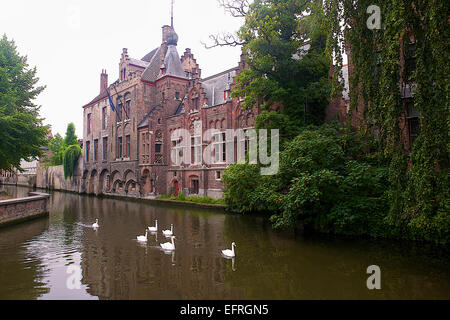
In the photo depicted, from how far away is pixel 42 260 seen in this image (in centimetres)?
882

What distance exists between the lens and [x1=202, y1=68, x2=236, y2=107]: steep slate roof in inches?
1040

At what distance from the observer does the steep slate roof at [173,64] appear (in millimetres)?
→ 31219

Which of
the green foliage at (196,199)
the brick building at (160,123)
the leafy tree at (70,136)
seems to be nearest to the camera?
the green foliage at (196,199)

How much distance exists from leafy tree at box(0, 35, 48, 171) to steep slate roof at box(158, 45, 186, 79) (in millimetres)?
12273

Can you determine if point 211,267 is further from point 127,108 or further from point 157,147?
point 127,108

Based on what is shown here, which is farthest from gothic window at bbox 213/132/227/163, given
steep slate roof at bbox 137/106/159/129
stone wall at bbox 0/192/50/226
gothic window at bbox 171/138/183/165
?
stone wall at bbox 0/192/50/226

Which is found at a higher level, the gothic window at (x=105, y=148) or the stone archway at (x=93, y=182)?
the gothic window at (x=105, y=148)

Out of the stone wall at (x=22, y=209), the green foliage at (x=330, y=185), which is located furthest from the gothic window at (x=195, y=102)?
the green foliage at (x=330, y=185)

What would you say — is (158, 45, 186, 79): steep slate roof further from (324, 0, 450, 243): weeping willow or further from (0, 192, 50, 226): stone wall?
(324, 0, 450, 243): weeping willow

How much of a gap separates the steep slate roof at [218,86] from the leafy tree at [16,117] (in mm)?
13698

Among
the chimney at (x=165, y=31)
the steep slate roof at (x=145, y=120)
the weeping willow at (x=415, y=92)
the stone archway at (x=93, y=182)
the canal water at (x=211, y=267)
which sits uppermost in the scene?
the chimney at (x=165, y=31)

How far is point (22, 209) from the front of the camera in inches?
600

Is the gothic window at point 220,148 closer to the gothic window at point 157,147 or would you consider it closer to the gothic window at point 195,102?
the gothic window at point 195,102
